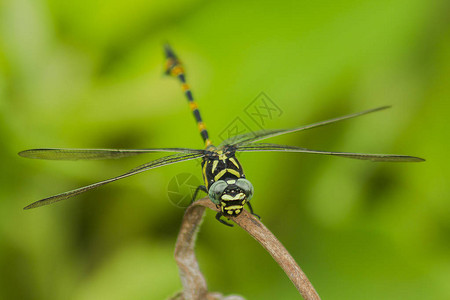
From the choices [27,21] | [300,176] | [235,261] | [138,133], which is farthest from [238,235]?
[27,21]

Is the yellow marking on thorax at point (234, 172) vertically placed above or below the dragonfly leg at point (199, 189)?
above

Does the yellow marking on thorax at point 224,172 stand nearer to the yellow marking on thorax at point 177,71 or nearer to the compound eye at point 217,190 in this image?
the compound eye at point 217,190

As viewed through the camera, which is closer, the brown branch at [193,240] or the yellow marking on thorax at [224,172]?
the brown branch at [193,240]

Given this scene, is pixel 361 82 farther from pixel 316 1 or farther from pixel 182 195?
pixel 182 195

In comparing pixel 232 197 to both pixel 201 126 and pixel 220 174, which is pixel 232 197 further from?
pixel 201 126

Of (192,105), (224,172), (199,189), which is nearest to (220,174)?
(224,172)

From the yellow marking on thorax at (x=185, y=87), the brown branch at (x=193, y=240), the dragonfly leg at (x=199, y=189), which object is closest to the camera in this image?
the brown branch at (x=193, y=240)

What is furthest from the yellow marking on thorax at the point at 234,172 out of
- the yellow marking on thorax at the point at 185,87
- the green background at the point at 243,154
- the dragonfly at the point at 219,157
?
the yellow marking on thorax at the point at 185,87
